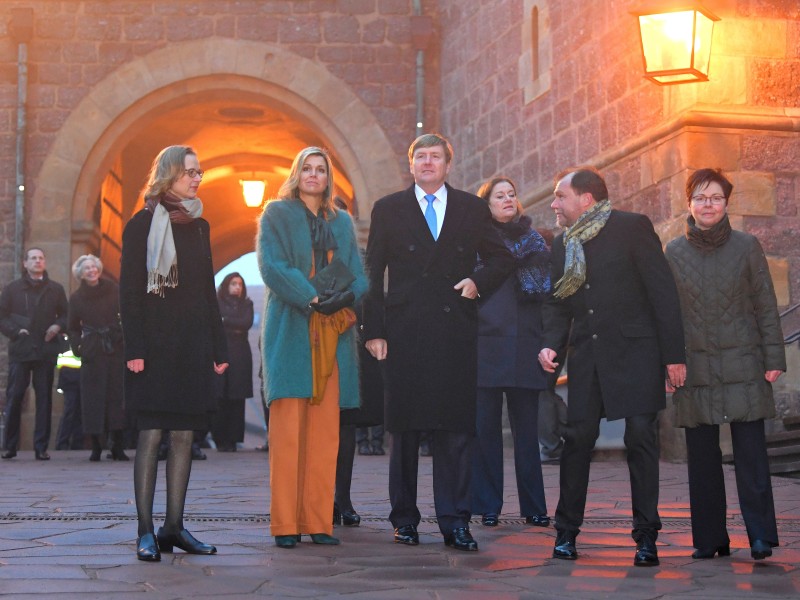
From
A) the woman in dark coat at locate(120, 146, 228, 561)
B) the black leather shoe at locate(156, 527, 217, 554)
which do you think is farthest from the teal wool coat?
the black leather shoe at locate(156, 527, 217, 554)

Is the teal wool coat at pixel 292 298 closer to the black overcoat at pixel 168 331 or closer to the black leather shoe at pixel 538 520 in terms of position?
the black overcoat at pixel 168 331

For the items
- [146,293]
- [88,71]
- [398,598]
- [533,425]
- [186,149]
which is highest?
[88,71]

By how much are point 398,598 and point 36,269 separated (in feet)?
28.9

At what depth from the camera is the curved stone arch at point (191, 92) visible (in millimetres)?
16500

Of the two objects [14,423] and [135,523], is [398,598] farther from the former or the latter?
[14,423]

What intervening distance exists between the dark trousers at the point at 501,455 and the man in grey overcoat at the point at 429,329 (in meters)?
0.91

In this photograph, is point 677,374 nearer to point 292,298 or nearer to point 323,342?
point 323,342

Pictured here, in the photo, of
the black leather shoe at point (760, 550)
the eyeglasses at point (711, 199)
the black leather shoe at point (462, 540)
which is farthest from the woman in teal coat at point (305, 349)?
the black leather shoe at point (760, 550)

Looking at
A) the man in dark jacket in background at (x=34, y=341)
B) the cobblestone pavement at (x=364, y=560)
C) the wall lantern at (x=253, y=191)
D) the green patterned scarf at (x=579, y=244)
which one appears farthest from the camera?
the wall lantern at (x=253, y=191)

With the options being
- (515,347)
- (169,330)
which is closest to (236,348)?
(515,347)

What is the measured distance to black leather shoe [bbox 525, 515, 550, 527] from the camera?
6934 millimetres

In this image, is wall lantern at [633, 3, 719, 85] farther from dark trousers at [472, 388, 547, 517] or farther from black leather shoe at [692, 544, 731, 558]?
black leather shoe at [692, 544, 731, 558]

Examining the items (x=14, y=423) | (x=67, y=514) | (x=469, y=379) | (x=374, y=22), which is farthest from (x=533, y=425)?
(x=374, y=22)

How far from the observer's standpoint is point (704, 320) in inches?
231
